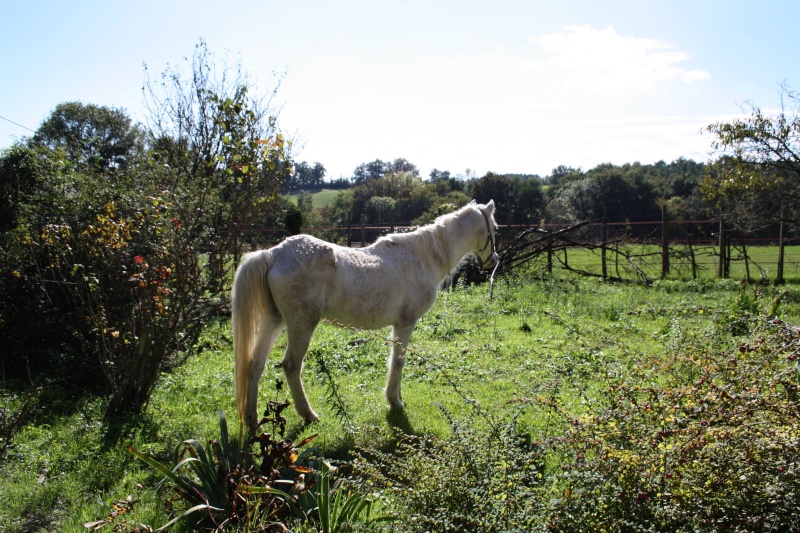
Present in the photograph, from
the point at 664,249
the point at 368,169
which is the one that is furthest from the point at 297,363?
the point at 368,169

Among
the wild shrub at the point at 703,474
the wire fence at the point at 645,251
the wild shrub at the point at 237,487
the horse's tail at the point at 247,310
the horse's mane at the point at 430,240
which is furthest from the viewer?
the wire fence at the point at 645,251

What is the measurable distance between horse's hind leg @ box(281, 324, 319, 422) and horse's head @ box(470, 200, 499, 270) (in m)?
2.42

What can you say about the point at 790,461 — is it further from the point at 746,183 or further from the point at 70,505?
the point at 746,183

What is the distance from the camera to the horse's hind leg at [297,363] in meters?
4.30

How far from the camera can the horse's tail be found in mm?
3957

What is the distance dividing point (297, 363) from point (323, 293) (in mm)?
674

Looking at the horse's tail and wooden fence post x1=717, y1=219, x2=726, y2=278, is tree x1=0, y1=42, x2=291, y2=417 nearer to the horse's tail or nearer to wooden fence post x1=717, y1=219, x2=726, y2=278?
A: the horse's tail

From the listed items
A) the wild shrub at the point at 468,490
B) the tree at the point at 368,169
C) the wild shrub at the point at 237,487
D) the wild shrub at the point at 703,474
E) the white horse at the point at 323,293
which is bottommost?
the wild shrub at the point at 237,487

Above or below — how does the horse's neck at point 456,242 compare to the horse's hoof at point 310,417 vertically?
above

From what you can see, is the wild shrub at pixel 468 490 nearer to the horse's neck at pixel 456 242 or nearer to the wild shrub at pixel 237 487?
the wild shrub at pixel 237 487

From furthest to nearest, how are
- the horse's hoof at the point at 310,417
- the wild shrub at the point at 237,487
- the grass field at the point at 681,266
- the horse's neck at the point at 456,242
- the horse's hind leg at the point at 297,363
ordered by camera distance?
the grass field at the point at 681,266, the horse's neck at the point at 456,242, the horse's hoof at the point at 310,417, the horse's hind leg at the point at 297,363, the wild shrub at the point at 237,487

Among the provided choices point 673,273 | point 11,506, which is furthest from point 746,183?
point 11,506

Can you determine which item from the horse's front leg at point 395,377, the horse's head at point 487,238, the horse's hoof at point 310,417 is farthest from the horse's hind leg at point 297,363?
the horse's head at point 487,238

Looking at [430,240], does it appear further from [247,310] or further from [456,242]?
[247,310]
